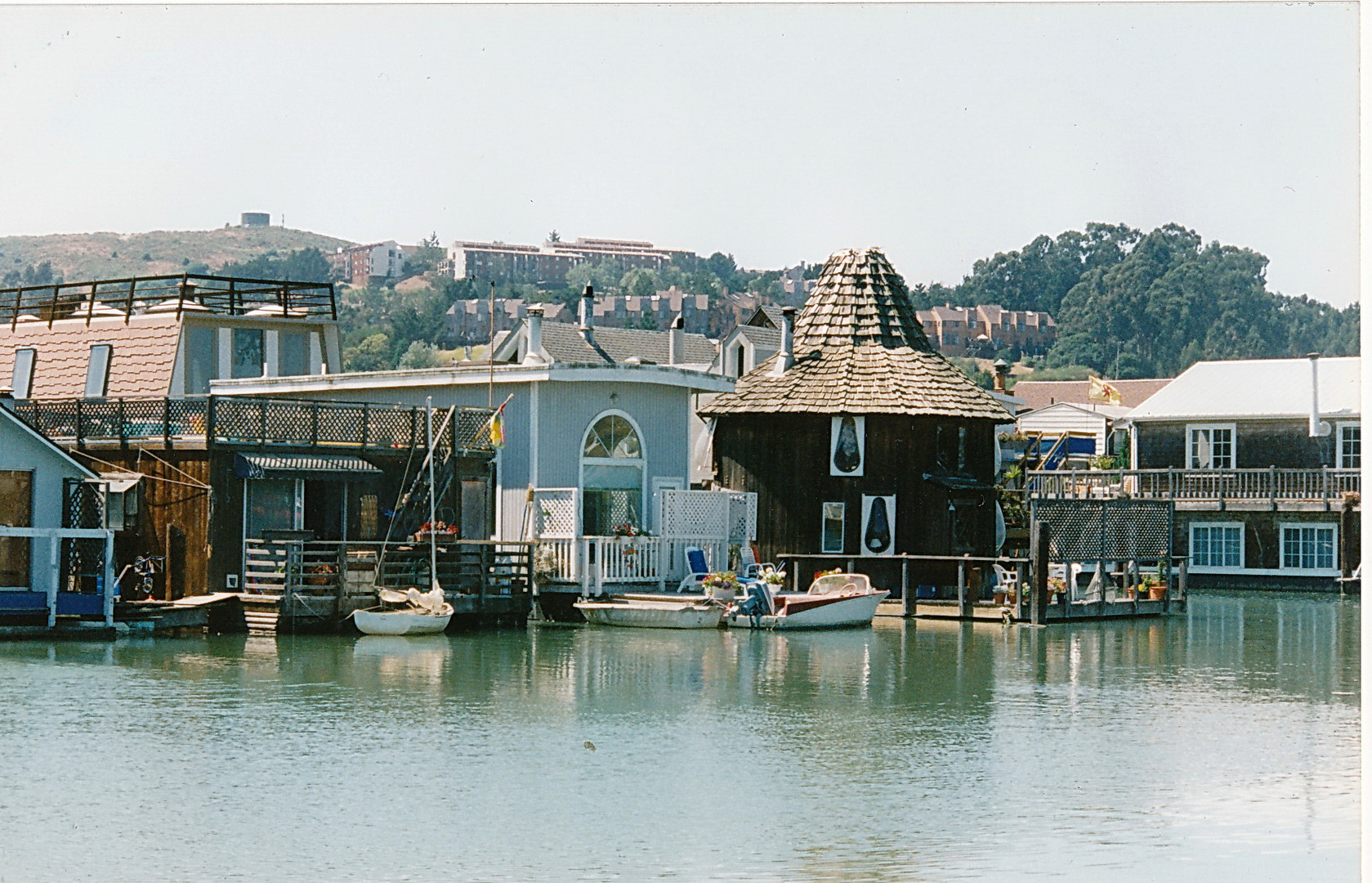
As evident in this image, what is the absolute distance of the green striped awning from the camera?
3356 centimetres

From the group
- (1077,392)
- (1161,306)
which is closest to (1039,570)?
(1077,392)

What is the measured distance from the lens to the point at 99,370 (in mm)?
43844

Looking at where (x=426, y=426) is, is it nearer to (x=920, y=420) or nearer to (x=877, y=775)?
(x=920, y=420)

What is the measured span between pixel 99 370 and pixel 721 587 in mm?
17175

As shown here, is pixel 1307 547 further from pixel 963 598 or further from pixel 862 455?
pixel 963 598

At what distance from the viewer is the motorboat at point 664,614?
34.3 meters

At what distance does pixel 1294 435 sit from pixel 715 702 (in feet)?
116

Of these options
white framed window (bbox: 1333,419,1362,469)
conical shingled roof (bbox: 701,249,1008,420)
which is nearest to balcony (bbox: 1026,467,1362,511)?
white framed window (bbox: 1333,419,1362,469)

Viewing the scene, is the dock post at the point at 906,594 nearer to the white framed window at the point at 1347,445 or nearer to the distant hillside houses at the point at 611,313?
the white framed window at the point at 1347,445

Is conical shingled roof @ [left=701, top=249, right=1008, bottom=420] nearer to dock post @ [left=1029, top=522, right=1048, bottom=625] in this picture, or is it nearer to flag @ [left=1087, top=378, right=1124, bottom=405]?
dock post @ [left=1029, top=522, right=1048, bottom=625]

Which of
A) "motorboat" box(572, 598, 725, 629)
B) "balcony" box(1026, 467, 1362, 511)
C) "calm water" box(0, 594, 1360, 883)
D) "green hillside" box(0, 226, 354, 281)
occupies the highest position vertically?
"green hillside" box(0, 226, 354, 281)

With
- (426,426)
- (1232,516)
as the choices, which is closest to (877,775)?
Answer: (426,426)

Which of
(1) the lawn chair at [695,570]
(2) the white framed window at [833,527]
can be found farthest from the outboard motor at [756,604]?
(2) the white framed window at [833,527]

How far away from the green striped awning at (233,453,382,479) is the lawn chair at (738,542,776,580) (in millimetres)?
7492
